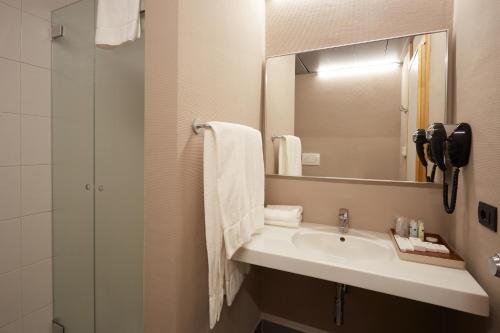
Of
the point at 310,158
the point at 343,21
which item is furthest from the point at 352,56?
the point at 310,158

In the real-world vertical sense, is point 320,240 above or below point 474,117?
below


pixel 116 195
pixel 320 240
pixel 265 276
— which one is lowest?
pixel 265 276

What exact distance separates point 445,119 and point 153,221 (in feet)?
4.47

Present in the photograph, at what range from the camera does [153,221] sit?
3.19ft

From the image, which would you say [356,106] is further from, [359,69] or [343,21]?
[343,21]

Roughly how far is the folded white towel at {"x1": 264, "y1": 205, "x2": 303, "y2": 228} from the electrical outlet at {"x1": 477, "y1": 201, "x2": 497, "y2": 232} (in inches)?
29.5

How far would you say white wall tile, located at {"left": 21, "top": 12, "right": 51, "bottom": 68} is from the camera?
1409 millimetres

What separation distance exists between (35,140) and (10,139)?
116 mm

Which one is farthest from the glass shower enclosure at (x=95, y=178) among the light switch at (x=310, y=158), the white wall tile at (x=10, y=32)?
the light switch at (x=310, y=158)

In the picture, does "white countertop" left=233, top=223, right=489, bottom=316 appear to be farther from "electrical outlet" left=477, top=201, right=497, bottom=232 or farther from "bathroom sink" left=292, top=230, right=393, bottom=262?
"electrical outlet" left=477, top=201, right=497, bottom=232

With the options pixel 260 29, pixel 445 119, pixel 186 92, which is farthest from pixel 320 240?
pixel 260 29

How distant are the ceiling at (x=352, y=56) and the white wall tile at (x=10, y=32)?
5.19 feet

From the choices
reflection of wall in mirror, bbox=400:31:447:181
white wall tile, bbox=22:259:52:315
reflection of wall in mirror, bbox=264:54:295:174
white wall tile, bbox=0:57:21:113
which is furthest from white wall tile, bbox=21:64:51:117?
reflection of wall in mirror, bbox=400:31:447:181

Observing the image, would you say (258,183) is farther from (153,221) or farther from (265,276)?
(265,276)
